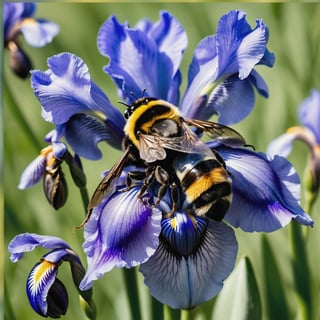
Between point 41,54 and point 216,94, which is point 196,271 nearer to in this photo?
point 216,94

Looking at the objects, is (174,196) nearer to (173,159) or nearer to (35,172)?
(173,159)

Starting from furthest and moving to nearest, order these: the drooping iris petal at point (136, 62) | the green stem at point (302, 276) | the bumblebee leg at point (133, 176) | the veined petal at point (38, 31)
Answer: the veined petal at point (38, 31), the green stem at point (302, 276), the drooping iris petal at point (136, 62), the bumblebee leg at point (133, 176)

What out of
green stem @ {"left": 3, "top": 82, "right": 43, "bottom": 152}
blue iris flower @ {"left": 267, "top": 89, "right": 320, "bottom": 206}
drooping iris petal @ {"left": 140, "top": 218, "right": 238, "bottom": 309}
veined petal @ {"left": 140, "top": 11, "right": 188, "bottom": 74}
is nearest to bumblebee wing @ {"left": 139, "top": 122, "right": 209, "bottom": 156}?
drooping iris petal @ {"left": 140, "top": 218, "right": 238, "bottom": 309}

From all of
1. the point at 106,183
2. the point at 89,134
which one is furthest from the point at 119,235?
the point at 89,134

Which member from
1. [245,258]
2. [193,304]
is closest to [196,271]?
[193,304]

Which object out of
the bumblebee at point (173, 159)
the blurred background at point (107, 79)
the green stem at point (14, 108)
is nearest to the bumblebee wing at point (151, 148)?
the bumblebee at point (173, 159)

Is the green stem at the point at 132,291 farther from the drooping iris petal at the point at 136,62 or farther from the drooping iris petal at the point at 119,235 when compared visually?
the drooping iris petal at the point at 136,62

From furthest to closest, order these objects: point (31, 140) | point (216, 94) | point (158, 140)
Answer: point (31, 140), point (216, 94), point (158, 140)
